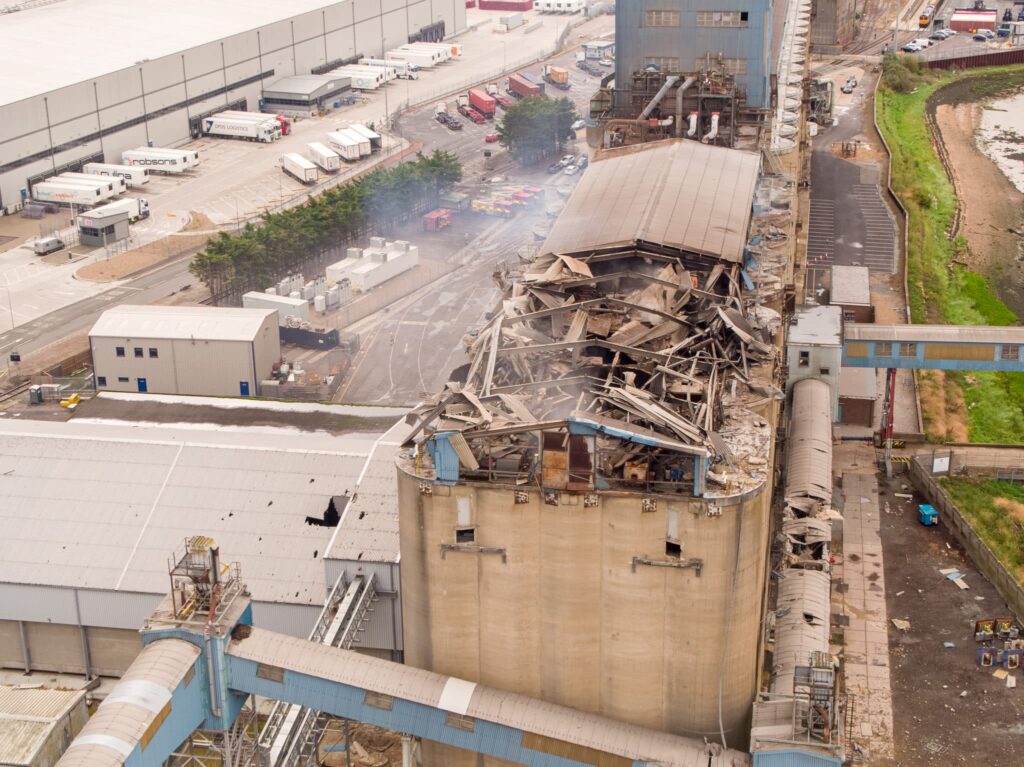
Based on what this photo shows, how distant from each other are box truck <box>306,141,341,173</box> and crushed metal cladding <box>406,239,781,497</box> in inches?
2601

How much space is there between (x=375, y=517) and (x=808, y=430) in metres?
18.9

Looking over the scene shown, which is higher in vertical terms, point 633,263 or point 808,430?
point 633,263

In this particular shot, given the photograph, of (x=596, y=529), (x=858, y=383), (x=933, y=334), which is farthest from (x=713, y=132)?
(x=596, y=529)

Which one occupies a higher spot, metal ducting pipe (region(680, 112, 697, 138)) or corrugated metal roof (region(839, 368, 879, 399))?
metal ducting pipe (region(680, 112, 697, 138))

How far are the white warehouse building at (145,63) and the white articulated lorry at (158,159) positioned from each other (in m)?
2.03

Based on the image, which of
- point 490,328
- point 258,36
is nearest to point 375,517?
point 490,328

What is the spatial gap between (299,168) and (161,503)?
6649 cm

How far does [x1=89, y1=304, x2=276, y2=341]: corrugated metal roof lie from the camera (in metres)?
72.1

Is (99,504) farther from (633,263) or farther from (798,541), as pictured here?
(798,541)

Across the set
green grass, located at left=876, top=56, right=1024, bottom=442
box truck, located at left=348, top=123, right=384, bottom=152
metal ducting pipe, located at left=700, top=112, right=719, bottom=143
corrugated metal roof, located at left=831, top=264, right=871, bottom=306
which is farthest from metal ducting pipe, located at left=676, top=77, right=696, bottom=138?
box truck, located at left=348, top=123, right=384, bottom=152

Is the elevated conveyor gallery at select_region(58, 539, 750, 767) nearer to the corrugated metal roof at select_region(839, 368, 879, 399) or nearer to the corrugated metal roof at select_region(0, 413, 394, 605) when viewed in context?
the corrugated metal roof at select_region(0, 413, 394, 605)

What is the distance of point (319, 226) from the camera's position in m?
94.8

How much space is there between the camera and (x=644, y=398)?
131ft

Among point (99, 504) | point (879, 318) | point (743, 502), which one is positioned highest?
point (743, 502)
